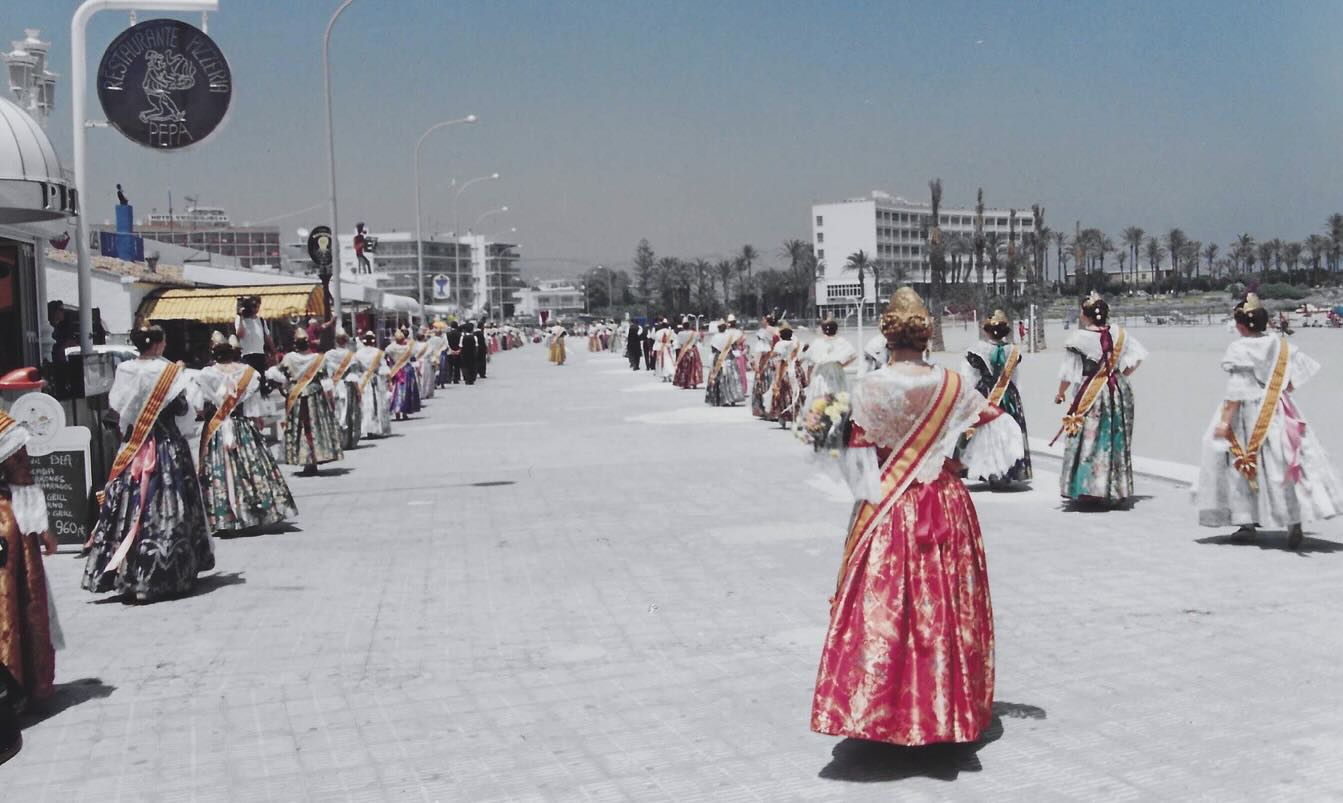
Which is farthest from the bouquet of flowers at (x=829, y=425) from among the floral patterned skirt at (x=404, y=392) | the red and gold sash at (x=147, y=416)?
the floral patterned skirt at (x=404, y=392)

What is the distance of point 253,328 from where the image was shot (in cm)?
1895

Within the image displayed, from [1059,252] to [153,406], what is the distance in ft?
487

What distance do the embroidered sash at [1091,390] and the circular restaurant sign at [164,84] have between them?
27.1 ft

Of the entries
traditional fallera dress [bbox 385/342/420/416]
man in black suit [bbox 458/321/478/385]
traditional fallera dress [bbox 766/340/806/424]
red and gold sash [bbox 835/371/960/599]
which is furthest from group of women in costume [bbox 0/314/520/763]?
man in black suit [bbox 458/321/478/385]

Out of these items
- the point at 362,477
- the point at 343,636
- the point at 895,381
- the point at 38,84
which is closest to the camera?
the point at 895,381

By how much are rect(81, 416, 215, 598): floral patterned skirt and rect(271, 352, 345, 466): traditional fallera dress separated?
736cm

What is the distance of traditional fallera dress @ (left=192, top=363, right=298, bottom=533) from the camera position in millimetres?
10617

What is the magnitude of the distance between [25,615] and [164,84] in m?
8.03

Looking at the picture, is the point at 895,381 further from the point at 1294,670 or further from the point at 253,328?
the point at 253,328

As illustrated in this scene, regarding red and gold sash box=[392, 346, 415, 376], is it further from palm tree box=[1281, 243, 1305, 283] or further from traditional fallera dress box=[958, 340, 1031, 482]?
palm tree box=[1281, 243, 1305, 283]

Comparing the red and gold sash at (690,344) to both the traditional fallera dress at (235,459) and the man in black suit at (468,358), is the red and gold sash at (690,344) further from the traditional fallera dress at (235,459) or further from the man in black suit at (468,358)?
the traditional fallera dress at (235,459)

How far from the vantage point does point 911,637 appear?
4809mm

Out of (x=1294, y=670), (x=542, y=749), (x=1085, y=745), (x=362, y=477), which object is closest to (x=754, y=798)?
(x=542, y=749)

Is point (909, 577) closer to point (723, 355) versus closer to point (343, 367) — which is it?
point (343, 367)
